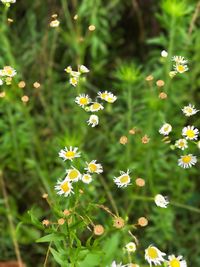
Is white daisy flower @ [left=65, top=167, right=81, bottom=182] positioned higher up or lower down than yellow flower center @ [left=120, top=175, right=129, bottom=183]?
lower down

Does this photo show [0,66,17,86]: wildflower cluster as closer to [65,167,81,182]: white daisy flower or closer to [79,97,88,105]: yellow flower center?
[79,97,88,105]: yellow flower center

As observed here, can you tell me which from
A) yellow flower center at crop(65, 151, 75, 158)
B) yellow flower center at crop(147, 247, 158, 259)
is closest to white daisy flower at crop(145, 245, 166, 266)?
yellow flower center at crop(147, 247, 158, 259)

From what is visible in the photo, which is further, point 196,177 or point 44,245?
point 196,177

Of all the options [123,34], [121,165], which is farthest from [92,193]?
[123,34]

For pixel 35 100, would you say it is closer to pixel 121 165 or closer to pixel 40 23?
pixel 40 23

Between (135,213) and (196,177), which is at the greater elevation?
(196,177)

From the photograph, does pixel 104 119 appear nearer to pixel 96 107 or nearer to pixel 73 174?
pixel 96 107

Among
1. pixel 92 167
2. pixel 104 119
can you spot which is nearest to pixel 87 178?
pixel 92 167
